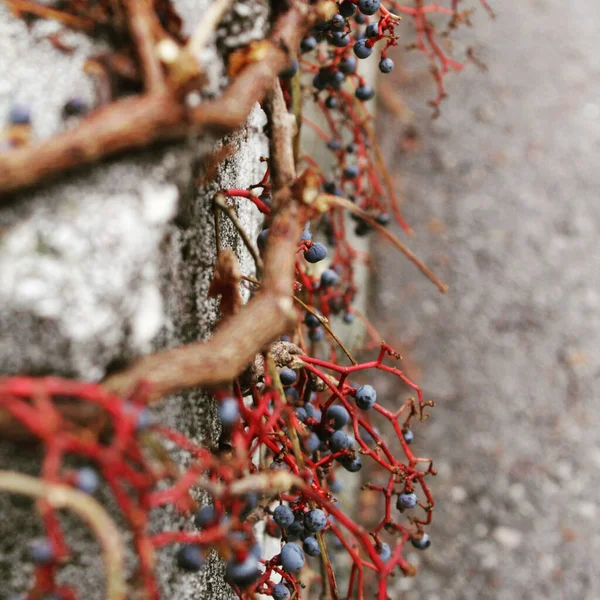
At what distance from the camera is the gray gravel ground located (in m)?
1.82

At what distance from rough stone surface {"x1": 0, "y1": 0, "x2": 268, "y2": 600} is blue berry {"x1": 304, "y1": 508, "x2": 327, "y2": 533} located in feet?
0.63

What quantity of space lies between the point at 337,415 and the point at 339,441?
0.11 feet

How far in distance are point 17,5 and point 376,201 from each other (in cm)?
88

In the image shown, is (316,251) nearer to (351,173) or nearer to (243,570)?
(243,570)

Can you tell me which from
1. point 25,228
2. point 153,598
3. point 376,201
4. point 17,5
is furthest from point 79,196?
point 376,201

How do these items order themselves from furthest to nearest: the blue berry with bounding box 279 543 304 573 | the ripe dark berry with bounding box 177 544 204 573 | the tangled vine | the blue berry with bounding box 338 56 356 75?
the blue berry with bounding box 338 56 356 75 → the blue berry with bounding box 279 543 304 573 → the ripe dark berry with bounding box 177 544 204 573 → the tangled vine

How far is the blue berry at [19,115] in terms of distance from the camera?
0.47 meters

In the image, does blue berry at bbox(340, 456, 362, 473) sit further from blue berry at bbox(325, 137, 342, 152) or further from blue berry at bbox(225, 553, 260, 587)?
blue berry at bbox(325, 137, 342, 152)

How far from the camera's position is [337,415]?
2.64 ft

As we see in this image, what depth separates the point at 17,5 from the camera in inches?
20.6

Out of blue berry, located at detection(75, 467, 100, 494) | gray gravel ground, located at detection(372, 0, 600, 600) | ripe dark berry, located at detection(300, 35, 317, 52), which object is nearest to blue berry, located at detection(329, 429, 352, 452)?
blue berry, located at detection(75, 467, 100, 494)

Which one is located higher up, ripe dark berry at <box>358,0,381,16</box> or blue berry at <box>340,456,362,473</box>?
ripe dark berry at <box>358,0,381,16</box>

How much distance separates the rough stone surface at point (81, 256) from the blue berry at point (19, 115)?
0.02 m

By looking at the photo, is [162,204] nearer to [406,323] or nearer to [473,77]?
[406,323]
